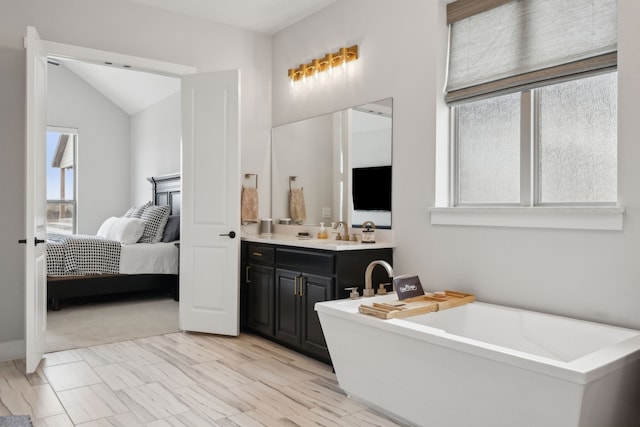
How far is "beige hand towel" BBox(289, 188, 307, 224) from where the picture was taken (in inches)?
176

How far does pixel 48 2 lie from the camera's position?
12.2 ft

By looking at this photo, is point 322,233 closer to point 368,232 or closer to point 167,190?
point 368,232

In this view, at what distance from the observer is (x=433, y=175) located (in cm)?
326

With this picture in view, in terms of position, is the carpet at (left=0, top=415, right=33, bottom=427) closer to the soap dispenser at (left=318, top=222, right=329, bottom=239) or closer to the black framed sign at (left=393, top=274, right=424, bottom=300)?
the black framed sign at (left=393, top=274, right=424, bottom=300)

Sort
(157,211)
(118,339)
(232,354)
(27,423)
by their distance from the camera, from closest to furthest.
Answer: (27,423), (232,354), (118,339), (157,211)

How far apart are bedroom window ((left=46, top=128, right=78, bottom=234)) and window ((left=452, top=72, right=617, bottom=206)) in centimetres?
669

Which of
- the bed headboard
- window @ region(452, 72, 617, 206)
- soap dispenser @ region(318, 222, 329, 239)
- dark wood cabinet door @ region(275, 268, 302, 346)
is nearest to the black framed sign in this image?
window @ region(452, 72, 617, 206)

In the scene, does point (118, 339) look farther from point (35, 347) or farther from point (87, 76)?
point (87, 76)

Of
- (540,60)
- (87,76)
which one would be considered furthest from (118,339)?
(87,76)

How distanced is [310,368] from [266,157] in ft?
7.43

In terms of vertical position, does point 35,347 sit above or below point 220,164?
below

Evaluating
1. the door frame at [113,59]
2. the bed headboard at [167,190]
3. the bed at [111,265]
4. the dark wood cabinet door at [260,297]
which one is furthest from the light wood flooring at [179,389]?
the bed headboard at [167,190]

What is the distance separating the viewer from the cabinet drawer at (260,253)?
12.9 ft

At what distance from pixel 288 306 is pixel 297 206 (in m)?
1.11
